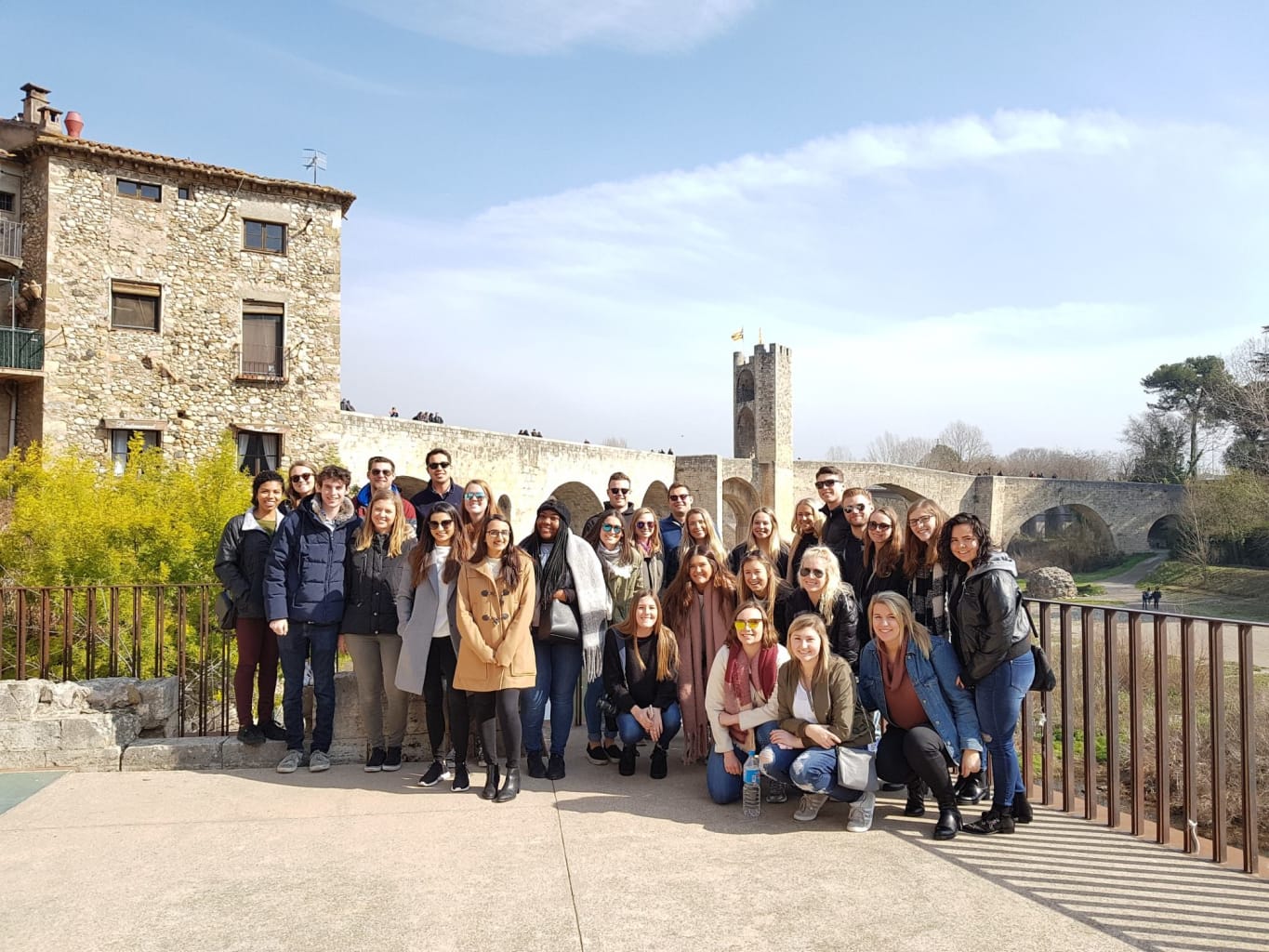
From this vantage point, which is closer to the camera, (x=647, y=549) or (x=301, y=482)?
(x=301, y=482)

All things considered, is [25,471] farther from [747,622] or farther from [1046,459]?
[1046,459]

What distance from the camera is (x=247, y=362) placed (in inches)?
698

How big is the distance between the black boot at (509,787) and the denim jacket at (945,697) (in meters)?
2.04

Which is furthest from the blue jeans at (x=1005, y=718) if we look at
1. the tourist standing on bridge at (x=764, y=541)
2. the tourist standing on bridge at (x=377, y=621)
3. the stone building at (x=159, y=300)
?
the stone building at (x=159, y=300)

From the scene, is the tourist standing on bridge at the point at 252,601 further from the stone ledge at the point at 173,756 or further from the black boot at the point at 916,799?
Answer: the black boot at the point at 916,799

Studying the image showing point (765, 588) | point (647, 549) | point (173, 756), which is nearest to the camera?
point (765, 588)

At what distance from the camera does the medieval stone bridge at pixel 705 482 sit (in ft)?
64.7

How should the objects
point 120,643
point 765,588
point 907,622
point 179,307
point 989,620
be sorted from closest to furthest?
point 989,620, point 907,622, point 765,588, point 120,643, point 179,307

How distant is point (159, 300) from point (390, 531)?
48.5 feet

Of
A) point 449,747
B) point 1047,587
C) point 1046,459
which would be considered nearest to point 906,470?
point 1047,587

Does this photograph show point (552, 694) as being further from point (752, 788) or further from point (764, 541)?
point (764, 541)

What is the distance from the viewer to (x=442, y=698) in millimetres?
4852

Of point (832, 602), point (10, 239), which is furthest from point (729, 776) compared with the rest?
point (10, 239)

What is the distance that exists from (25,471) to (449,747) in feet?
34.9
